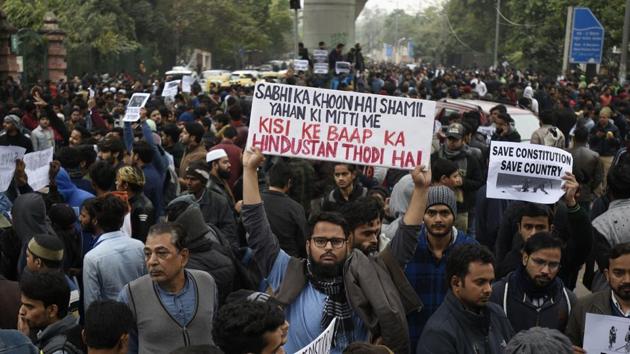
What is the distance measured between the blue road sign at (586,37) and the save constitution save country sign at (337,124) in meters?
25.9

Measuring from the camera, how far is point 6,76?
1093 inches

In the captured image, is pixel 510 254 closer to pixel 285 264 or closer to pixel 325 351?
pixel 285 264

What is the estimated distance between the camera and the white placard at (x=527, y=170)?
20.7ft

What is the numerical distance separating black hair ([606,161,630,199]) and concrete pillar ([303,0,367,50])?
29896 mm

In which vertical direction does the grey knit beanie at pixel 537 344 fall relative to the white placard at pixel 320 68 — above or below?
above

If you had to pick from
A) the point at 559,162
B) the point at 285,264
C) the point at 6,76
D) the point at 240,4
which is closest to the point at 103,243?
the point at 285,264

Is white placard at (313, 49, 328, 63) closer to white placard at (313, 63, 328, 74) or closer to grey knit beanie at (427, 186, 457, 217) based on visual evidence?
white placard at (313, 63, 328, 74)

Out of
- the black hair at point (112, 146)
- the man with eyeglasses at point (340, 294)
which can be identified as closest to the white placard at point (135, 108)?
the black hair at point (112, 146)

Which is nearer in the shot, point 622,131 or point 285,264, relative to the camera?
point 285,264

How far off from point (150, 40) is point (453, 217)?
4891 cm

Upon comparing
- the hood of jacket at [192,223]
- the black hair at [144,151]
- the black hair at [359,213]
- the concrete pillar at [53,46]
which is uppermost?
the black hair at [359,213]

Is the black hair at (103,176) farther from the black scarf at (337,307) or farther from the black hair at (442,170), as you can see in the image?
the black scarf at (337,307)

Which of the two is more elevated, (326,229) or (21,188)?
(326,229)

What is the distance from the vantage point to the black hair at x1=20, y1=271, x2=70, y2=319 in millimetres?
4664
